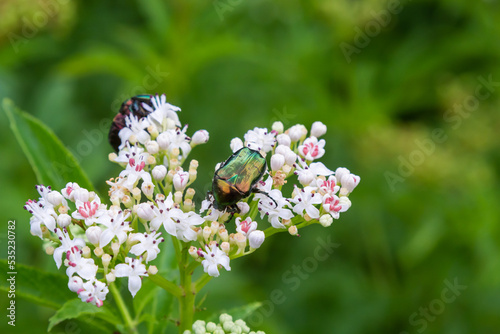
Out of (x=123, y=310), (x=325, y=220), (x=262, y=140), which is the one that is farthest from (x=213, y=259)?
(x=262, y=140)

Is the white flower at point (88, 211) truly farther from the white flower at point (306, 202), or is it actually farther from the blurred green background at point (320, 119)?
the blurred green background at point (320, 119)

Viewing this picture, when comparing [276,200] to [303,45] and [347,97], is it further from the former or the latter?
[347,97]

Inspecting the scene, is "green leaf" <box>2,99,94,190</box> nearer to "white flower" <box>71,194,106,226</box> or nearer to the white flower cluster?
"white flower" <box>71,194,106,226</box>

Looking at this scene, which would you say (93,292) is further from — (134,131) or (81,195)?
(134,131)

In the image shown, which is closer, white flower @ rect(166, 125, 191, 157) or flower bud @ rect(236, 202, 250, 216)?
flower bud @ rect(236, 202, 250, 216)

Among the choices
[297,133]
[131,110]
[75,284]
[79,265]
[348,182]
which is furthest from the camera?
[131,110]

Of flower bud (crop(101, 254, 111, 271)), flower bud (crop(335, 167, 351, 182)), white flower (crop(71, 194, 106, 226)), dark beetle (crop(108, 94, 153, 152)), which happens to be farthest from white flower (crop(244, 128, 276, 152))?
flower bud (crop(101, 254, 111, 271))

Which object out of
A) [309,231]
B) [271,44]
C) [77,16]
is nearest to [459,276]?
[309,231]
